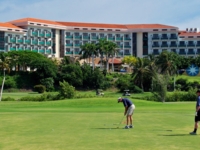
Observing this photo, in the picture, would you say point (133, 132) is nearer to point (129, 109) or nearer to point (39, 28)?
point (129, 109)

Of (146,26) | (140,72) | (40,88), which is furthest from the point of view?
(146,26)

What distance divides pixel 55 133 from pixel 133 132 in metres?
3.94

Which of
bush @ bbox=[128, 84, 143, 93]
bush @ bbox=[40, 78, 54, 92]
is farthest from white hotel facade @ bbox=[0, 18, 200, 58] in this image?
bush @ bbox=[128, 84, 143, 93]

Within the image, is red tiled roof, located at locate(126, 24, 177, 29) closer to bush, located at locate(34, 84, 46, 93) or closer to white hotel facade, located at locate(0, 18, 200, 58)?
white hotel facade, located at locate(0, 18, 200, 58)

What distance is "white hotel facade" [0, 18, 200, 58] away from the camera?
166m

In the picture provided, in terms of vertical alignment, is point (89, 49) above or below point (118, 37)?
below

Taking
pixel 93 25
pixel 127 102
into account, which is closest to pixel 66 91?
pixel 127 102

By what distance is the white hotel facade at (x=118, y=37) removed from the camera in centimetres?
16600

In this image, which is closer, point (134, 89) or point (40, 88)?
point (40, 88)

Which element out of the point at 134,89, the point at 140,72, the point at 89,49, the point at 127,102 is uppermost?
the point at 89,49

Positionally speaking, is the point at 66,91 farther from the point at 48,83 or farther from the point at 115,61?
the point at 115,61

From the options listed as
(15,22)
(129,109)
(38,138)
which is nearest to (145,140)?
(38,138)

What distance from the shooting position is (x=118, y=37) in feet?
585

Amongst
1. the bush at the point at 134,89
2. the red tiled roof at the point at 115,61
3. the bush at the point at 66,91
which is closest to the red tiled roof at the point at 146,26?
the red tiled roof at the point at 115,61
